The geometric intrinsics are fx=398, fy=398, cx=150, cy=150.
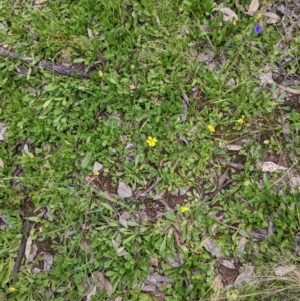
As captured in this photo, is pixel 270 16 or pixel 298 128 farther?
pixel 270 16

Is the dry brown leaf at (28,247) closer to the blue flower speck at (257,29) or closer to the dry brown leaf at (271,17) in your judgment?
the blue flower speck at (257,29)

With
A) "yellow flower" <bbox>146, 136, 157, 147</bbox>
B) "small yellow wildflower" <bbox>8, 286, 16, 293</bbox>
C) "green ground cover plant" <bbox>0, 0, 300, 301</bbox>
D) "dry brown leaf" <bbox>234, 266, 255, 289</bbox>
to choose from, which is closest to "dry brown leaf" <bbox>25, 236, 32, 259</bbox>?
"green ground cover plant" <bbox>0, 0, 300, 301</bbox>

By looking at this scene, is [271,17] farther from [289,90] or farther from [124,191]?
[124,191]

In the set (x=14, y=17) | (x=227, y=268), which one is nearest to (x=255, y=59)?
(x=227, y=268)

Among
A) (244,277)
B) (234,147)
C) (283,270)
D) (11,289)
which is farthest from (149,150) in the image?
(11,289)

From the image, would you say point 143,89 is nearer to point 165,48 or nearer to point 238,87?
point 165,48

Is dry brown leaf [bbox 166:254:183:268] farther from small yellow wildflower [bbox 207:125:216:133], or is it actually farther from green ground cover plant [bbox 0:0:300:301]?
small yellow wildflower [bbox 207:125:216:133]
